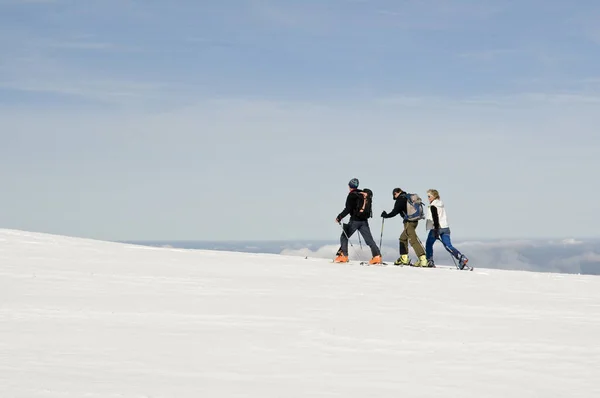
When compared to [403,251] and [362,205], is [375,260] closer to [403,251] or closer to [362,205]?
[403,251]

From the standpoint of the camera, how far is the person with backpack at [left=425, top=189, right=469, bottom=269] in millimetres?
17703

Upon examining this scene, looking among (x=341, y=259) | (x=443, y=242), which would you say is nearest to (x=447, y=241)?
(x=443, y=242)

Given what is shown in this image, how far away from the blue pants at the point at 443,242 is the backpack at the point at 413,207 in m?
0.55

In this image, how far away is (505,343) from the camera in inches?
293

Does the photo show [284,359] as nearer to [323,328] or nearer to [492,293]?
[323,328]

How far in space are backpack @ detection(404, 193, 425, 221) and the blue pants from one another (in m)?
0.55

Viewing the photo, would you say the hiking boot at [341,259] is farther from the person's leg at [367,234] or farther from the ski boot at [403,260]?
the ski boot at [403,260]

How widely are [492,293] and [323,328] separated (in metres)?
5.48

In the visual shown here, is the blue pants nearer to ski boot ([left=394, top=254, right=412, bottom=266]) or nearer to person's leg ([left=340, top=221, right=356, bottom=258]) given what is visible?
ski boot ([left=394, top=254, right=412, bottom=266])

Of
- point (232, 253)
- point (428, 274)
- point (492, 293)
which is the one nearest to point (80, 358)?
point (492, 293)

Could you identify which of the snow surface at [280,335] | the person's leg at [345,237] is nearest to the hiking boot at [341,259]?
the person's leg at [345,237]

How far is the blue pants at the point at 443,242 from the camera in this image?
58.4 ft

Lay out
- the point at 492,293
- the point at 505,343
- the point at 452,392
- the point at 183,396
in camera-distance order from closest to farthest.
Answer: the point at 183,396 → the point at 452,392 → the point at 505,343 → the point at 492,293

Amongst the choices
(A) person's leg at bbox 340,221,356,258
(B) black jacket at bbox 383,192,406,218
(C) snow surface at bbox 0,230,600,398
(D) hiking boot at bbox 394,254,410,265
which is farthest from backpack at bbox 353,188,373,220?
(C) snow surface at bbox 0,230,600,398
